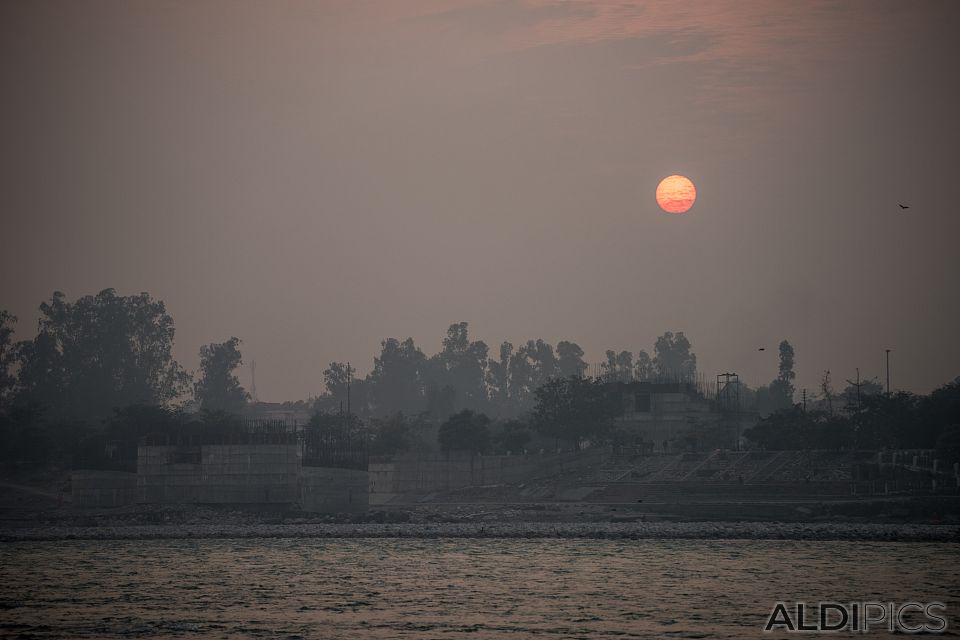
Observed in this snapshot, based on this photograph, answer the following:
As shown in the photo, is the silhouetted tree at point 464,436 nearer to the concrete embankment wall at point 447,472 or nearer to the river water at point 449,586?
the concrete embankment wall at point 447,472

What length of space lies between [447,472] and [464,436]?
867cm

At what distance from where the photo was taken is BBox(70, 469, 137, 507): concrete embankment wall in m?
104

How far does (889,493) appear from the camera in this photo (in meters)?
98.4

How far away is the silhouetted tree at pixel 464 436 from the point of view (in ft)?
433

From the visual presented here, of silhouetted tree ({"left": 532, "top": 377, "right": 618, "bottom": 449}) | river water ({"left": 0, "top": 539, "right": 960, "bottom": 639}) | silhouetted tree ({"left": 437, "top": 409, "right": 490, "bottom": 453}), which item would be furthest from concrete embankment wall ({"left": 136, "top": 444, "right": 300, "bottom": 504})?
silhouetted tree ({"left": 532, "top": 377, "right": 618, "bottom": 449})

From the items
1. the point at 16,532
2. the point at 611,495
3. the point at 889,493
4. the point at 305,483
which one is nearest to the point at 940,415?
the point at 889,493

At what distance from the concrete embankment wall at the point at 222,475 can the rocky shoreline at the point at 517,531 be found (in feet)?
10.5

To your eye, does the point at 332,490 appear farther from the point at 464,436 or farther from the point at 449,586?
the point at 449,586

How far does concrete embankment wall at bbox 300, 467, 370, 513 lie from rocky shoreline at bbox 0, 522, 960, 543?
19.3ft

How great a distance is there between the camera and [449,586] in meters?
64.1

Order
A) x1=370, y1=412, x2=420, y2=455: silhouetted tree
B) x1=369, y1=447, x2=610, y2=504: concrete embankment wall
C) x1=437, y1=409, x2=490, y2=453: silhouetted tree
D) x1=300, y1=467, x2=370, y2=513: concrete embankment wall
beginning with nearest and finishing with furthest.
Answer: x1=300, y1=467, x2=370, y2=513: concrete embankment wall → x1=369, y1=447, x2=610, y2=504: concrete embankment wall → x1=437, y1=409, x2=490, y2=453: silhouetted tree → x1=370, y1=412, x2=420, y2=455: silhouetted tree

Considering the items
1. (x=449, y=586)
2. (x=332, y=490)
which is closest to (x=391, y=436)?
(x=332, y=490)

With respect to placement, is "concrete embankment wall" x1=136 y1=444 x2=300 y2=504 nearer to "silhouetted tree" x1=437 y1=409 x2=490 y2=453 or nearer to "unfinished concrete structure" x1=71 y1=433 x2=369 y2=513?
"unfinished concrete structure" x1=71 y1=433 x2=369 y2=513

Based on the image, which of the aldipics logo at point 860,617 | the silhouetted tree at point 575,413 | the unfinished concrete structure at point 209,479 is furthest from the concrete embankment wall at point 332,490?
the aldipics logo at point 860,617
